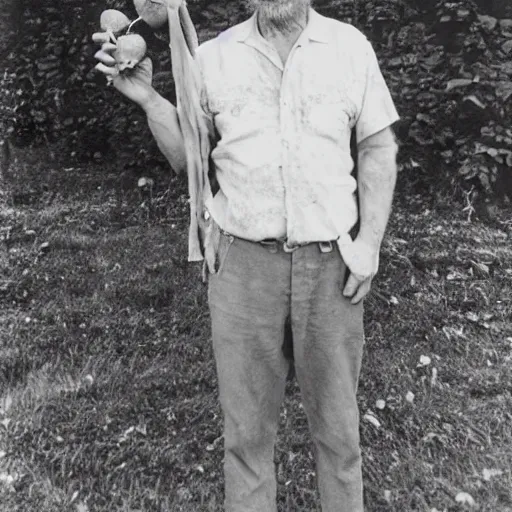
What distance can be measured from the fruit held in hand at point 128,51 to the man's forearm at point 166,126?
0.13 metres

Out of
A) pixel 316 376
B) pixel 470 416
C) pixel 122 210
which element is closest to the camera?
pixel 316 376

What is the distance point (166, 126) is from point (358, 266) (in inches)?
29.5

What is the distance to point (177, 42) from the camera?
2.46 meters

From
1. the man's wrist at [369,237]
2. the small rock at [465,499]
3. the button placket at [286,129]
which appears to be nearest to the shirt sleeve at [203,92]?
the button placket at [286,129]

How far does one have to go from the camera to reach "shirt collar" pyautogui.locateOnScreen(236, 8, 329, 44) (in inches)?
98.7

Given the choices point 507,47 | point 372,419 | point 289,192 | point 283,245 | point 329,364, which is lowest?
point 372,419

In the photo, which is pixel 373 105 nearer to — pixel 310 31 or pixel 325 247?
pixel 310 31

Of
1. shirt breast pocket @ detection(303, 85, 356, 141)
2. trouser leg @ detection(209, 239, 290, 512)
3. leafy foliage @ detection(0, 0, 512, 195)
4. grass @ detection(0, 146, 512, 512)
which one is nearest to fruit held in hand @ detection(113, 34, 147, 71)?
shirt breast pocket @ detection(303, 85, 356, 141)

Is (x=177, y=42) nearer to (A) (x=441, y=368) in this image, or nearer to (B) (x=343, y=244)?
(B) (x=343, y=244)

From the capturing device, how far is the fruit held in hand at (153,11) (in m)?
2.50

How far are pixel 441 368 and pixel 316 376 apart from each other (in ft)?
6.06

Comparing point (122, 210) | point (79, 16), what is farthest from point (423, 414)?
point (79, 16)

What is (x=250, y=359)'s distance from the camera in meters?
2.62

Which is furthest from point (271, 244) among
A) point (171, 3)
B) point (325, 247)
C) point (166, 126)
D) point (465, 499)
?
point (465, 499)
